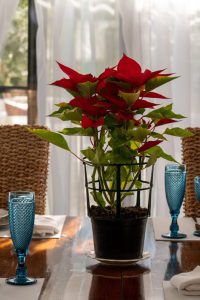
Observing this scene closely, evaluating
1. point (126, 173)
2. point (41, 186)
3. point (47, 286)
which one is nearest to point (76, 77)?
point (126, 173)

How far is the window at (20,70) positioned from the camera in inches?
140

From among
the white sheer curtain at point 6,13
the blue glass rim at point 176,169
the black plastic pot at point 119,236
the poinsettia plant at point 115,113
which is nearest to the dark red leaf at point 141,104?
the poinsettia plant at point 115,113

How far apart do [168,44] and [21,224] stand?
2.14m

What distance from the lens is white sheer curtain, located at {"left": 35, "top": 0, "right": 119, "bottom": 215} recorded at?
3.42 meters

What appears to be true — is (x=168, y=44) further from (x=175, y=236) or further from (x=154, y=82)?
(x=154, y=82)

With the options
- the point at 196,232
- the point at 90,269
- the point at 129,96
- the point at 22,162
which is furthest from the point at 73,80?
the point at 22,162

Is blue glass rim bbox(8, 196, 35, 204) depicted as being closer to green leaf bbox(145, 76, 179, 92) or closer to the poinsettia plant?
the poinsettia plant

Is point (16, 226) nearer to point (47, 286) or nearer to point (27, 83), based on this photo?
point (47, 286)

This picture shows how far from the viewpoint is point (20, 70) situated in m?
3.60

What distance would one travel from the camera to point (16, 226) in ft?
4.87

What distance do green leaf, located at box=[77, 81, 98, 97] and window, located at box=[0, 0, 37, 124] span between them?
202 cm

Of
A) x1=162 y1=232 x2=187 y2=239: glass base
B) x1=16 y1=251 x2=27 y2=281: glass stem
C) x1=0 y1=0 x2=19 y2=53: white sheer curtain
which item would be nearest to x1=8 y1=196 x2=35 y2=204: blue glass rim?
x1=16 y1=251 x2=27 y2=281: glass stem

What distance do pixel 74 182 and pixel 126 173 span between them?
6.01ft

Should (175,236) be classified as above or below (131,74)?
below
